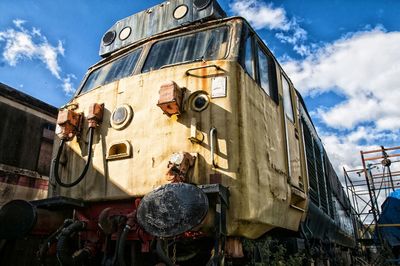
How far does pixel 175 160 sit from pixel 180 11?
2363mm

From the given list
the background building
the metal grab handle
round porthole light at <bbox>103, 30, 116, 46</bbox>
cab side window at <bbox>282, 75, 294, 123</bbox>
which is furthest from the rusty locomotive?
the background building

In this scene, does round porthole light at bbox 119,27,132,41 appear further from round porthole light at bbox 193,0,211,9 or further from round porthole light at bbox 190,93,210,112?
round porthole light at bbox 190,93,210,112

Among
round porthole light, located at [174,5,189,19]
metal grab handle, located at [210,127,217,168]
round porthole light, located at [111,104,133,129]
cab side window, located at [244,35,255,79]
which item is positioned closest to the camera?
metal grab handle, located at [210,127,217,168]

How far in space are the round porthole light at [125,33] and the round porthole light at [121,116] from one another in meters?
1.60

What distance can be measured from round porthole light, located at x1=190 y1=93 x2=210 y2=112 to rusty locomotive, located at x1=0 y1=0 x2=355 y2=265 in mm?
12

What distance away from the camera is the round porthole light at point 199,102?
3.19m

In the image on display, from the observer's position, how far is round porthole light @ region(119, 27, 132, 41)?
478 cm

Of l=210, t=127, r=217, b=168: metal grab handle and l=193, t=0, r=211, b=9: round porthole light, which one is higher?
l=193, t=0, r=211, b=9: round porthole light

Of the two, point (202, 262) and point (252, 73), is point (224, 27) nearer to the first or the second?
point (252, 73)

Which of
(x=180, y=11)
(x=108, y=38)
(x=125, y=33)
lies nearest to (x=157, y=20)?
(x=180, y=11)

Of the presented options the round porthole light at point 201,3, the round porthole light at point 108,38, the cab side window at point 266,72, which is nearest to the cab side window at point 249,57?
the cab side window at point 266,72

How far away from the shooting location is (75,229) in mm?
2803

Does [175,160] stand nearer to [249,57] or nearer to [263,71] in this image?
[249,57]

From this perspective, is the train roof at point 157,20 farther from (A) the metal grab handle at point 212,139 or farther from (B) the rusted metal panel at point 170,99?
(A) the metal grab handle at point 212,139
